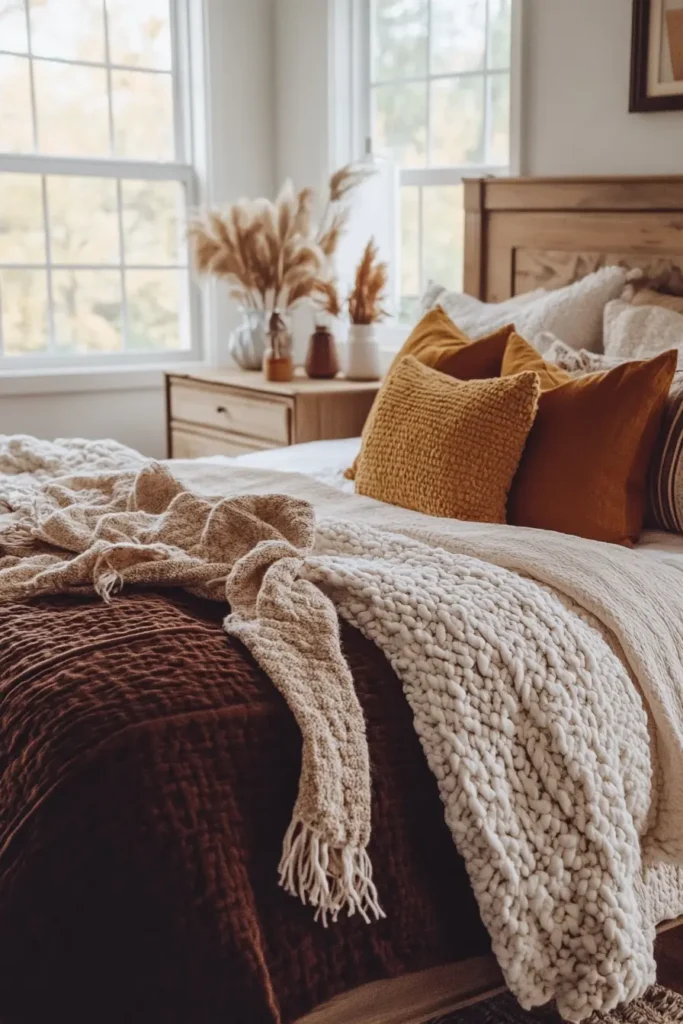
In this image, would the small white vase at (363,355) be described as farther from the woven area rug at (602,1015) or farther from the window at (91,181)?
the woven area rug at (602,1015)

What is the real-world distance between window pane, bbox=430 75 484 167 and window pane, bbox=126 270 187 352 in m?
1.16

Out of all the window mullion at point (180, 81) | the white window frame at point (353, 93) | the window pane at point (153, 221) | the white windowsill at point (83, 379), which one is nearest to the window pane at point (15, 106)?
the window pane at point (153, 221)

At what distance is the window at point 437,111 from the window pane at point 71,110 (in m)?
1.00

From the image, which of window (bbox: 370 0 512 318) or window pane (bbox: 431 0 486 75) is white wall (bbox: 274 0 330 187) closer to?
window (bbox: 370 0 512 318)

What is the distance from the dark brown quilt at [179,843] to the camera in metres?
1.33

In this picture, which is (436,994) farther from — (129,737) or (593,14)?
(593,14)

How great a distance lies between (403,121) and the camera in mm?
4270

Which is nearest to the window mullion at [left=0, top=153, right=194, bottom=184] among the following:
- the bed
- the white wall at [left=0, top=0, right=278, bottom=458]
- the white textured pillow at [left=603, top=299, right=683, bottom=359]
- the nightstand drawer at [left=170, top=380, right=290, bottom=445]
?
the white wall at [left=0, top=0, right=278, bottom=458]

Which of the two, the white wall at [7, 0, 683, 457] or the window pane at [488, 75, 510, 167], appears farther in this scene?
the white wall at [7, 0, 683, 457]

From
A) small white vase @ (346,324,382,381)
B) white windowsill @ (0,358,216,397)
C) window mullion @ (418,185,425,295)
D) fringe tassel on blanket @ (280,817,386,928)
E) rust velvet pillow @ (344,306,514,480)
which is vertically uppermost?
window mullion @ (418,185,425,295)

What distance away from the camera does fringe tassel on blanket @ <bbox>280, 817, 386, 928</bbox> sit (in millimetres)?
1382

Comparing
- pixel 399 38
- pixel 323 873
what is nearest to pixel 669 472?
pixel 323 873

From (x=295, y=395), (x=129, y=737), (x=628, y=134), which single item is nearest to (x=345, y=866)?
(x=129, y=737)

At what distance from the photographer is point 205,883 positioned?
1.34 meters
